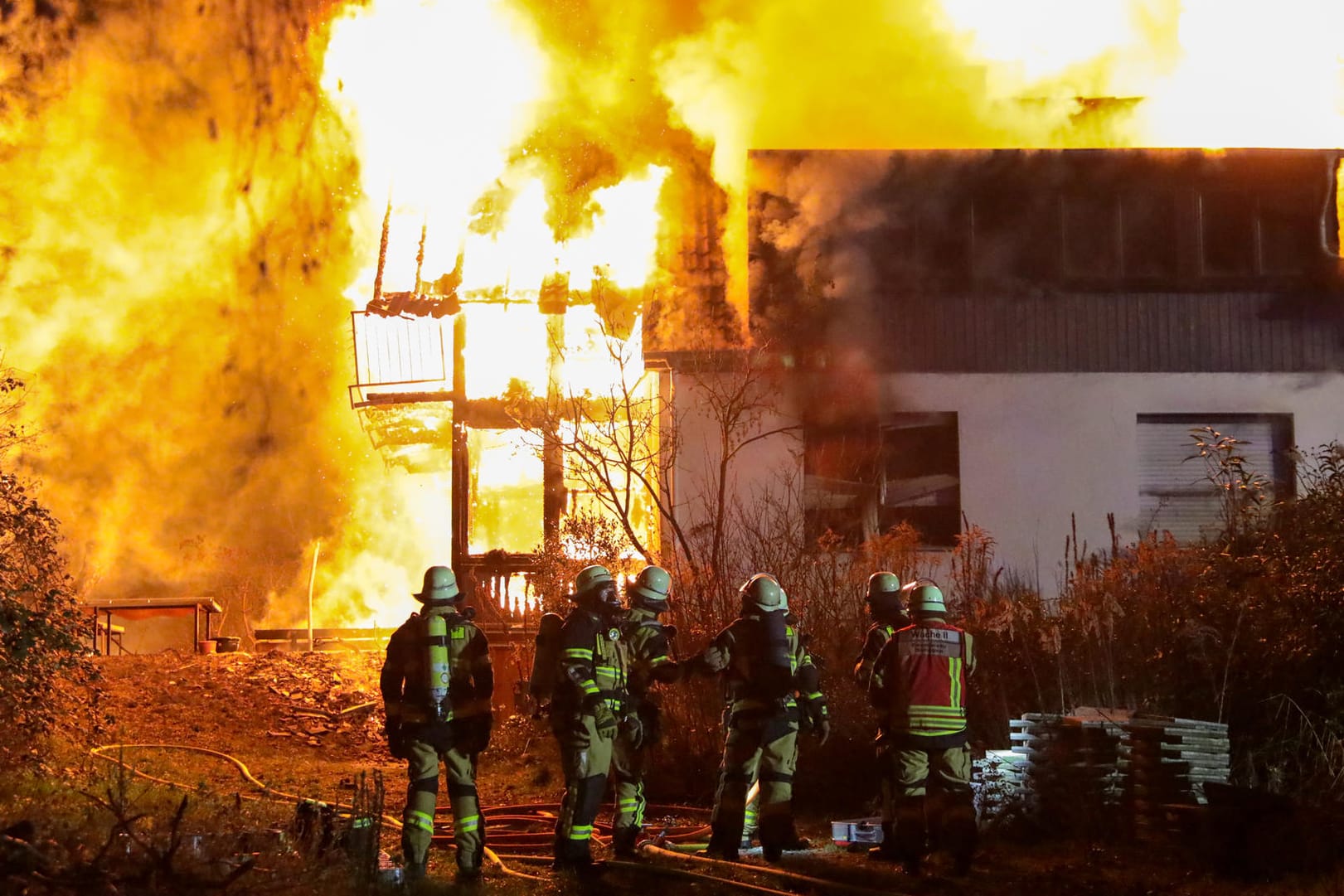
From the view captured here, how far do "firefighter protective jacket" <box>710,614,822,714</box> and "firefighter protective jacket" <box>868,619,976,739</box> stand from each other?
55cm

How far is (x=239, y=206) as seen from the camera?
1155 inches

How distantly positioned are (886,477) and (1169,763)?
9085mm

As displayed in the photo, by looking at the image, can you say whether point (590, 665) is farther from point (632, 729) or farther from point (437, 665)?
point (437, 665)

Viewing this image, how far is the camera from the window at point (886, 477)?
1827 centimetres

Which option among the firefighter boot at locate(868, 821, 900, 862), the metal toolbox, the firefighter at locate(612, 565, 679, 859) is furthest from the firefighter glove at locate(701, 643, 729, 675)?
the metal toolbox

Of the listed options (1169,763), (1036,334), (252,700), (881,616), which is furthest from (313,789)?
(1036,334)

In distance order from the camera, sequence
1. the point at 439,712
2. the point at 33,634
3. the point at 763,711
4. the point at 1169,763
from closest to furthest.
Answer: the point at 439,712
the point at 763,711
the point at 1169,763
the point at 33,634

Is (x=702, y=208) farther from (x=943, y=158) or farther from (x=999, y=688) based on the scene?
(x=999, y=688)

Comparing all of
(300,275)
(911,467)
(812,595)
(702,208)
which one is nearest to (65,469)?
(300,275)

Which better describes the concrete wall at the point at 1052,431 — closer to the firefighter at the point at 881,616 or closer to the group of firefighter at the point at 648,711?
the firefighter at the point at 881,616

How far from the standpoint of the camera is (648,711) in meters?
9.26

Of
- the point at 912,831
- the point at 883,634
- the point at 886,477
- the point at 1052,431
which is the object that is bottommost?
the point at 912,831

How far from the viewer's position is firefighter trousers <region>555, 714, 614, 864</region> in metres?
8.62

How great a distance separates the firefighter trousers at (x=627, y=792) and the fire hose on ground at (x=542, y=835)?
0.14 meters
